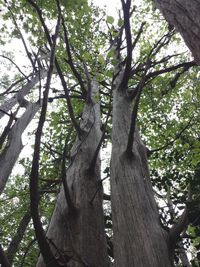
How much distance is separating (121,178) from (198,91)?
15.9ft

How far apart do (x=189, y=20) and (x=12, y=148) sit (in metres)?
4.36

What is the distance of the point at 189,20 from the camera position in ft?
4.55

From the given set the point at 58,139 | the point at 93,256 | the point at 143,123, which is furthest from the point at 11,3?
the point at 93,256

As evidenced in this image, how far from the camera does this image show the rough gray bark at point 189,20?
131cm

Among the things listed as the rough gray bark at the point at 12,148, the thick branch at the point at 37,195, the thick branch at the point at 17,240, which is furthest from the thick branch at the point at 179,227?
the thick branch at the point at 17,240

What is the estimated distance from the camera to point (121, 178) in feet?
6.27

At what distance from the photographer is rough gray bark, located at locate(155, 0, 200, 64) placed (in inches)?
51.7

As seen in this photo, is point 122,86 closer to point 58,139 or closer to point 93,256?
point 93,256

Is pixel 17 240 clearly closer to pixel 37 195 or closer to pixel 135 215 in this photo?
pixel 135 215

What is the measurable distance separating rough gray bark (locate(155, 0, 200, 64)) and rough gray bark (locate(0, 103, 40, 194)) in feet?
11.5

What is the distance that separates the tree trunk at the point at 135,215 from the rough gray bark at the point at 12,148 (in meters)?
2.69

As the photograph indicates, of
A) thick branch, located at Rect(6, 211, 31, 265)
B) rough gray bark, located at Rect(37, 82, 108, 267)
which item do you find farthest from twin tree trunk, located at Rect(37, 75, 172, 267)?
thick branch, located at Rect(6, 211, 31, 265)

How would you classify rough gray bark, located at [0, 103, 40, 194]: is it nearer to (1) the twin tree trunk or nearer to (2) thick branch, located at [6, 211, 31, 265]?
(2) thick branch, located at [6, 211, 31, 265]

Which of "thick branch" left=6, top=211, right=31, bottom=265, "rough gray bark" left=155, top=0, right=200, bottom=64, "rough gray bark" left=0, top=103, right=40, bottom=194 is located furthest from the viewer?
"thick branch" left=6, top=211, right=31, bottom=265
